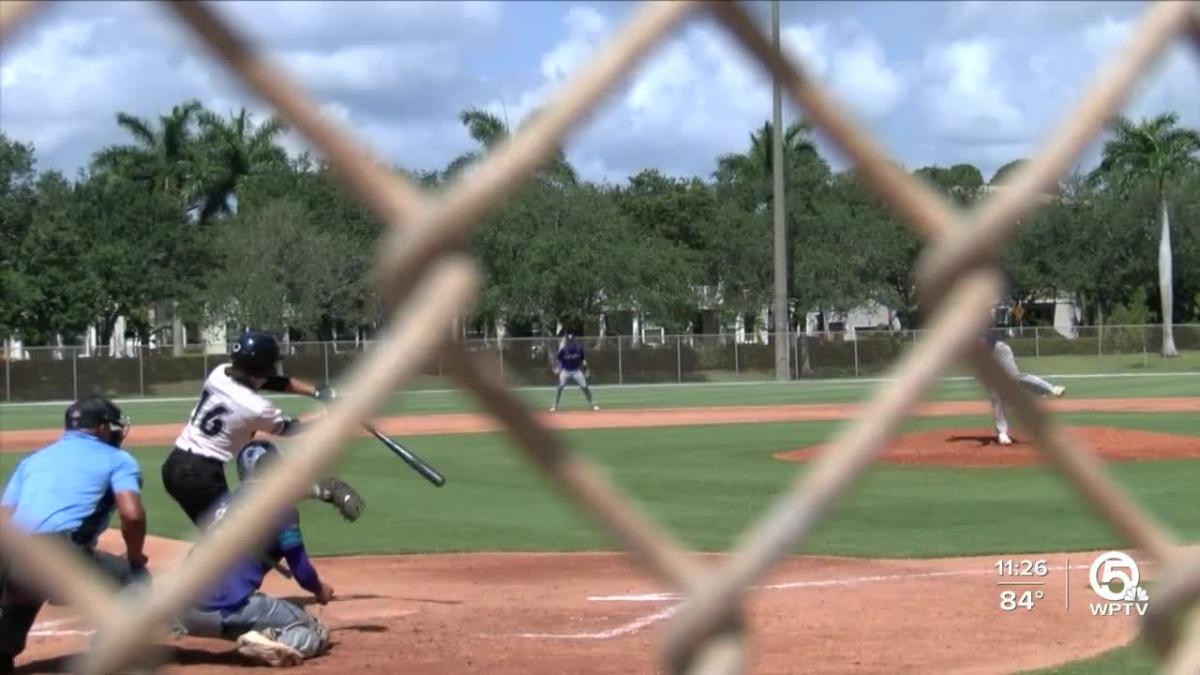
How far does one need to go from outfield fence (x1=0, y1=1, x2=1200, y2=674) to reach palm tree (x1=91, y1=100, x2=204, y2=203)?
62458 mm

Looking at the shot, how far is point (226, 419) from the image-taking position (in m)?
9.06

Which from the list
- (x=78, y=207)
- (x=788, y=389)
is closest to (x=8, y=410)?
(x=78, y=207)

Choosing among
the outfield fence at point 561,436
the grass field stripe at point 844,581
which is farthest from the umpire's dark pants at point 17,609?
the outfield fence at point 561,436

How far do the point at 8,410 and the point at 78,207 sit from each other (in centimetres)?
1550

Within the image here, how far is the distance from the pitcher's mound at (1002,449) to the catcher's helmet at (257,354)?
10.2 metres

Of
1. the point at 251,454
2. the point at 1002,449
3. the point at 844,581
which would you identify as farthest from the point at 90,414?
the point at 1002,449

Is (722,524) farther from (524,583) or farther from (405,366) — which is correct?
(405,366)

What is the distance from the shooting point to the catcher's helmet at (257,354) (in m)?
8.86

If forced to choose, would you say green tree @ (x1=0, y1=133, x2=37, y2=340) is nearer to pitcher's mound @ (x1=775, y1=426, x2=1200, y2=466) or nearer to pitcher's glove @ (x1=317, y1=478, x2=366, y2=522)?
pitcher's mound @ (x1=775, y1=426, x2=1200, y2=466)

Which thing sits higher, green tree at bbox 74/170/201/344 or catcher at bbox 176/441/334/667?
green tree at bbox 74/170/201/344

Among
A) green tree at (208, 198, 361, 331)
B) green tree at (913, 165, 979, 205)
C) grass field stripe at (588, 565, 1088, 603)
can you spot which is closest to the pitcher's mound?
green tree at (913, 165, 979, 205)

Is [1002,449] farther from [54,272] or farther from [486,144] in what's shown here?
[54,272]

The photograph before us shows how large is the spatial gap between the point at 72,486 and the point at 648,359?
4571 cm

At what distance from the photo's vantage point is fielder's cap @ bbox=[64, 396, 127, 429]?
26.3ft
